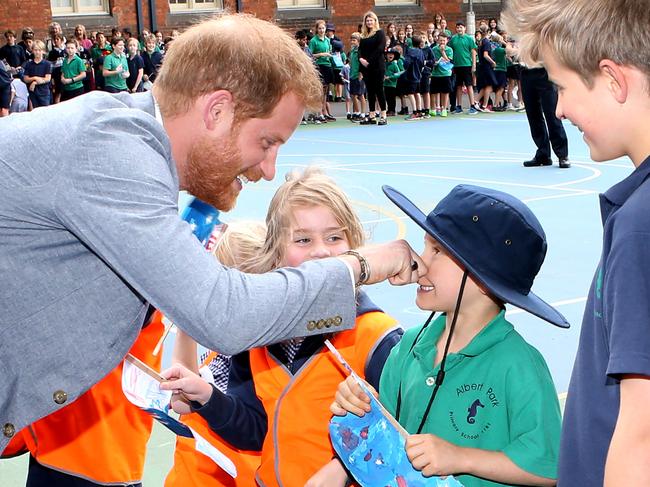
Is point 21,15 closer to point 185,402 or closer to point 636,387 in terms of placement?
point 185,402

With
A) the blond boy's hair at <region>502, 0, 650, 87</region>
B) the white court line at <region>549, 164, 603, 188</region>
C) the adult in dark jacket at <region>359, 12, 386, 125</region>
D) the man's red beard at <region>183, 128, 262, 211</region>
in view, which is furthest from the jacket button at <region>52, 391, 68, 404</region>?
the adult in dark jacket at <region>359, 12, 386, 125</region>

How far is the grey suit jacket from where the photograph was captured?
196 cm

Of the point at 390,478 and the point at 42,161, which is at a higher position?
the point at 42,161

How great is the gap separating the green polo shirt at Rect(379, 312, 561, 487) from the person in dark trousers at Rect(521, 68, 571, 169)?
9.86 meters

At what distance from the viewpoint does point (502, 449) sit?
7.88 feet

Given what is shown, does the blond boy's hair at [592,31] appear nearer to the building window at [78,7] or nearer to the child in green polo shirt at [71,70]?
the child in green polo shirt at [71,70]

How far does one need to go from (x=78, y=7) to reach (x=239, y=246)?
23.6 meters

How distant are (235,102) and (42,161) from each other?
0.53m

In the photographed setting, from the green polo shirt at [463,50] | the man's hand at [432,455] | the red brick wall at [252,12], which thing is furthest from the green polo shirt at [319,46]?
the man's hand at [432,455]

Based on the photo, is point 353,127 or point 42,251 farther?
point 353,127

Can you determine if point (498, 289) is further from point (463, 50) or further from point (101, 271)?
point (463, 50)

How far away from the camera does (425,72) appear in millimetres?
21797

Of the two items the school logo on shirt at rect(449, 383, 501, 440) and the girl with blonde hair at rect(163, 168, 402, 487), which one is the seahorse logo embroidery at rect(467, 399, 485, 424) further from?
the girl with blonde hair at rect(163, 168, 402, 487)

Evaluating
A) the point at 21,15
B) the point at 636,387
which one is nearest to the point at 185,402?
the point at 636,387
